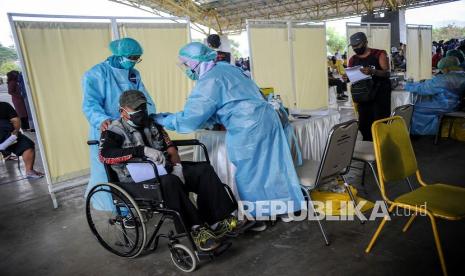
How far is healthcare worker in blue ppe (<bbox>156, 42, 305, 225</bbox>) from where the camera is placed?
6.95ft

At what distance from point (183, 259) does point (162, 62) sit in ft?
7.44

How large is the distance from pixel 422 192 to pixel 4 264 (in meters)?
2.51

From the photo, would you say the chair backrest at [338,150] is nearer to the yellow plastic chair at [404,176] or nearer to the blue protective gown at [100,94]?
the yellow plastic chair at [404,176]

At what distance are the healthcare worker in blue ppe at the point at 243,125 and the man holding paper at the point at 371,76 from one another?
1565 millimetres

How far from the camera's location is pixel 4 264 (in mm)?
2285

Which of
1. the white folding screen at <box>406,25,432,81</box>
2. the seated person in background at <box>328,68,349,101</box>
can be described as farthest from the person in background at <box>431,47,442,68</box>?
the seated person in background at <box>328,68,349,101</box>

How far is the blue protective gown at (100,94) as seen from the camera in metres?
2.38

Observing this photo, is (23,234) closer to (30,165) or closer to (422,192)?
(30,165)

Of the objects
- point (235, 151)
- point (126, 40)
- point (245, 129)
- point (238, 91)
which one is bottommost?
point (235, 151)

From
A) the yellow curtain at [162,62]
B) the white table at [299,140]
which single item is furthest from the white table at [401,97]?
the yellow curtain at [162,62]

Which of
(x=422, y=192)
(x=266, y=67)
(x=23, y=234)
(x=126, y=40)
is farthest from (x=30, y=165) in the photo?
(x=422, y=192)

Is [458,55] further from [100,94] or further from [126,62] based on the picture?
[100,94]

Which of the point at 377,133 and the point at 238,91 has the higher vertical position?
the point at 238,91

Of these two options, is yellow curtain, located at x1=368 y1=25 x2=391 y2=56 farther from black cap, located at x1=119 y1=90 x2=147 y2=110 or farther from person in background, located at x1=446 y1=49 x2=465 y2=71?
black cap, located at x1=119 y1=90 x2=147 y2=110
